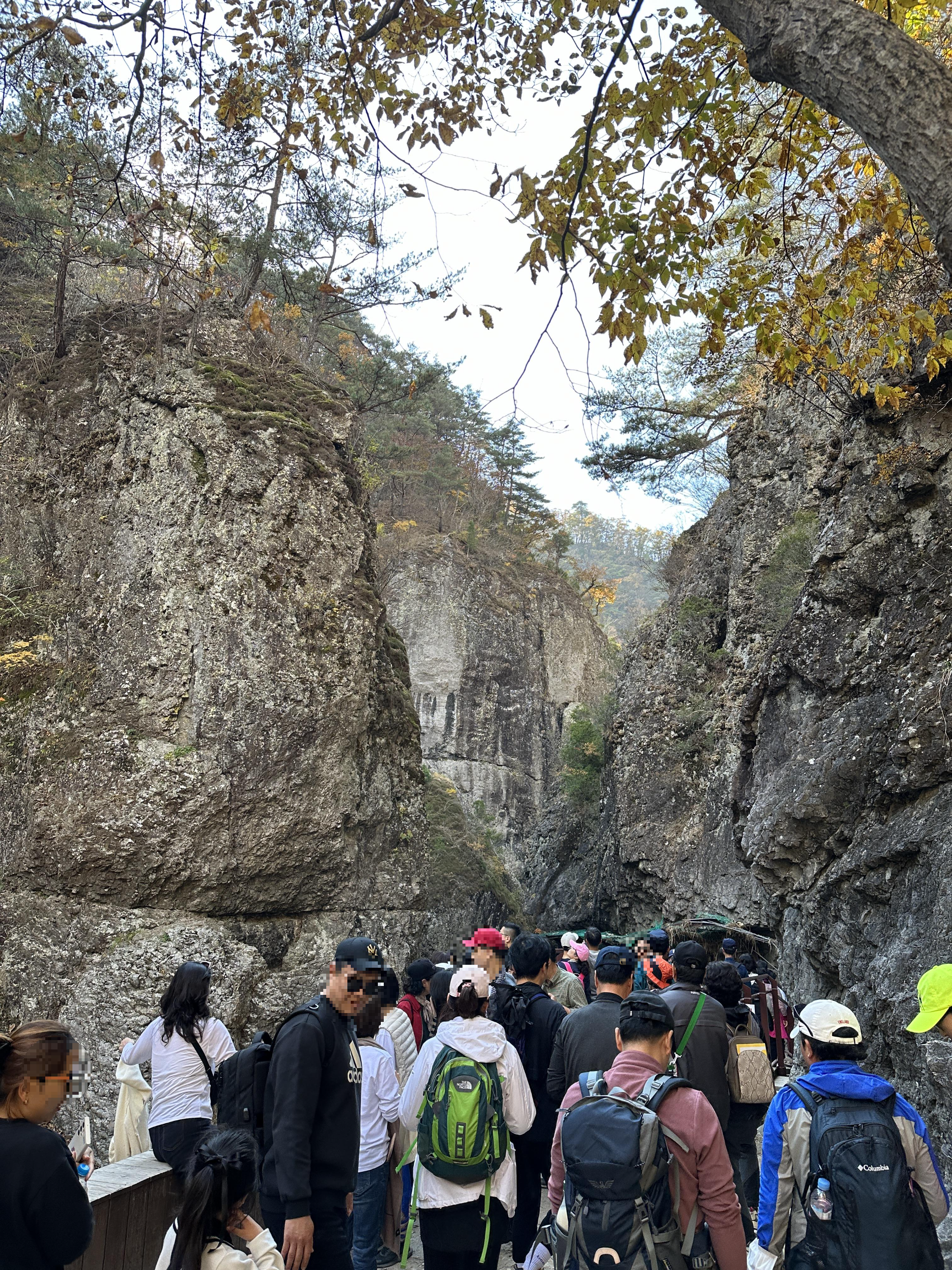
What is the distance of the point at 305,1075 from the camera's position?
3744mm

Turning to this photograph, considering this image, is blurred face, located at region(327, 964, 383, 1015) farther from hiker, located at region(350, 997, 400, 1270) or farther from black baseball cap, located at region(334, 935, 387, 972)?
hiker, located at region(350, 997, 400, 1270)

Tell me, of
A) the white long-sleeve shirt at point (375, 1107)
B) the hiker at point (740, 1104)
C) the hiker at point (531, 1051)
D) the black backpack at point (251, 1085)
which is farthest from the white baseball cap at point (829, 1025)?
the white long-sleeve shirt at point (375, 1107)

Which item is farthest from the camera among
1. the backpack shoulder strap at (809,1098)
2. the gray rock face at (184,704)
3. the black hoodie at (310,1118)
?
the gray rock face at (184,704)

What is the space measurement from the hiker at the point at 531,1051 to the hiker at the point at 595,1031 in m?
0.32

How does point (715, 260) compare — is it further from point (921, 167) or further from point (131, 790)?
point (921, 167)

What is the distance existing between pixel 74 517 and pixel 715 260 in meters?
15.1

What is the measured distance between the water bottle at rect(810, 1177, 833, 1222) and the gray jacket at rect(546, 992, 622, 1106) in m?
1.53

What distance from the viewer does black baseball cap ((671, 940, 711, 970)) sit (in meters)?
5.40

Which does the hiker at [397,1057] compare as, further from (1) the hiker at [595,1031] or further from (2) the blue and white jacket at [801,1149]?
(2) the blue and white jacket at [801,1149]

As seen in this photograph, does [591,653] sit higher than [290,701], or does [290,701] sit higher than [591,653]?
[591,653]

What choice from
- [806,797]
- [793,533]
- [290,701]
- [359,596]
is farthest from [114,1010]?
[793,533]

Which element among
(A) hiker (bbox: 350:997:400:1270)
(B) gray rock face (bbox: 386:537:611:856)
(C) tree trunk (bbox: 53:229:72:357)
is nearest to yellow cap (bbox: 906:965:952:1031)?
(A) hiker (bbox: 350:997:400:1270)

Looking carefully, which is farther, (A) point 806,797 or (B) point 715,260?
(B) point 715,260

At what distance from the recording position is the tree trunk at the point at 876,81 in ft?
11.2
